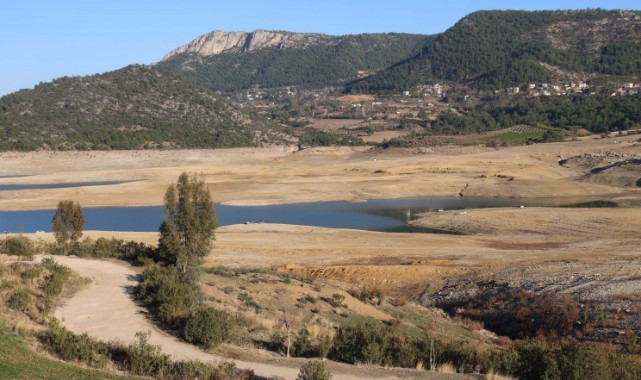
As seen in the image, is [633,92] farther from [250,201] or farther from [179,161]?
[250,201]

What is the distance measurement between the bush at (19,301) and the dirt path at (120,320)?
82 cm

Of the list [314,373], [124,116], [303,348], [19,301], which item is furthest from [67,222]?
[124,116]

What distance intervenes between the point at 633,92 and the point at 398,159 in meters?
79.8

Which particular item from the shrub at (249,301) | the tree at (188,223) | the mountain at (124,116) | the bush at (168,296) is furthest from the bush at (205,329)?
the mountain at (124,116)

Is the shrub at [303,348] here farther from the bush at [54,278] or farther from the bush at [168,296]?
the bush at [54,278]

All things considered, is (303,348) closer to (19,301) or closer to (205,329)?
(205,329)

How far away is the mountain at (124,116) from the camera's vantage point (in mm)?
122375

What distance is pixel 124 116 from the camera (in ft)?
452

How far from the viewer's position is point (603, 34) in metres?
195

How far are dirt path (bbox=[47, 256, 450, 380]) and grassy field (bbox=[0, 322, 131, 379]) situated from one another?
8.94 ft

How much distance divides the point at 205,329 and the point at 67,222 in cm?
1547

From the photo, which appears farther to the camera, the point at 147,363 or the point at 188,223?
the point at 188,223

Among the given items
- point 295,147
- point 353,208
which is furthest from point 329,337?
point 295,147

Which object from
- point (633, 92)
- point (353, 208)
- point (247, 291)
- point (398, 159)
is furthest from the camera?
point (633, 92)
